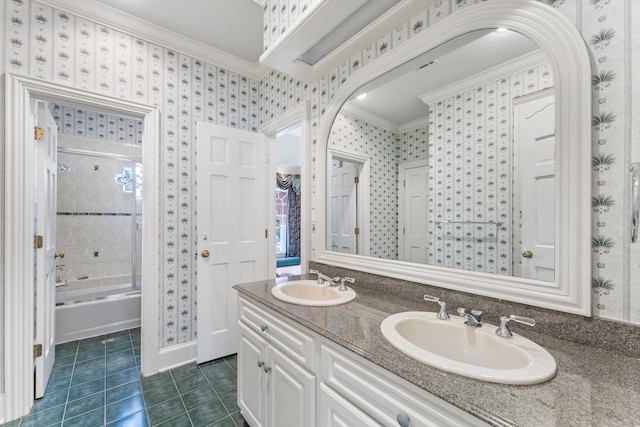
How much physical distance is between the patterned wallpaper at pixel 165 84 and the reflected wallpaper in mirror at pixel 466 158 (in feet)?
4.80

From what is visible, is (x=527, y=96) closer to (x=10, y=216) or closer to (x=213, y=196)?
(x=213, y=196)

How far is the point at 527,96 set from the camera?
104cm

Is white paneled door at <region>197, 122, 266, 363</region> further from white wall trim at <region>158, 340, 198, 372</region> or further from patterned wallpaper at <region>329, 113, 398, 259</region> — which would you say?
patterned wallpaper at <region>329, 113, 398, 259</region>

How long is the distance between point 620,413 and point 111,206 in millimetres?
4665

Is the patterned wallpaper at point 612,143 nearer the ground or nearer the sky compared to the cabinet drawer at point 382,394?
nearer the sky

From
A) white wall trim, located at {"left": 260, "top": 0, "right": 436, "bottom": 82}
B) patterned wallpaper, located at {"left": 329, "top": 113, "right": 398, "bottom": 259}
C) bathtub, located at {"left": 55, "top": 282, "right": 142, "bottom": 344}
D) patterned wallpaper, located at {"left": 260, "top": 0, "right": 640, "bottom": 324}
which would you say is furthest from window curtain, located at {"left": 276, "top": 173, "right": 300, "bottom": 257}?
patterned wallpaper, located at {"left": 260, "top": 0, "right": 640, "bottom": 324}

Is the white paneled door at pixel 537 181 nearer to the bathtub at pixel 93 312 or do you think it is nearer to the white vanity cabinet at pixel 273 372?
the white vanity cabinet at pixel 273 372

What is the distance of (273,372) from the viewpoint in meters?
1.28

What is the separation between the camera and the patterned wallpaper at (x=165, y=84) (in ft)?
5.56

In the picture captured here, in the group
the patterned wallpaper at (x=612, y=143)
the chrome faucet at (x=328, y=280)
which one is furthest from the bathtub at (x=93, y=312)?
the patterned wallpaper at (x=612, y=143)

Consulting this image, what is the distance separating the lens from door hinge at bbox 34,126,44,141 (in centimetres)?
176

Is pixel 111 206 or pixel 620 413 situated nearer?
pixel 620 413

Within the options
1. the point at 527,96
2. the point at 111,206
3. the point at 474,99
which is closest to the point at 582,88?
the point at 527,96

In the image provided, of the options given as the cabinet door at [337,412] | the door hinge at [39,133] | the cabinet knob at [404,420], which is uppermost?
the door hinge at [39,133]
